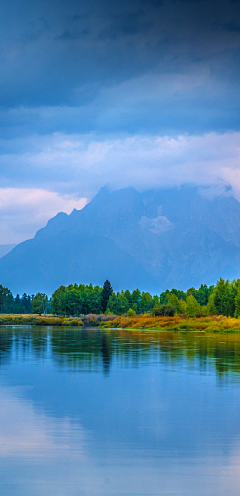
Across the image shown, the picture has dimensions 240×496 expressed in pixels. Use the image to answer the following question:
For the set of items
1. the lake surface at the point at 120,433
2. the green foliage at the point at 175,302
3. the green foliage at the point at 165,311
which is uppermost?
the green foliage at the point at 175,302

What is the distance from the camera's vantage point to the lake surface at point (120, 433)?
9375mm

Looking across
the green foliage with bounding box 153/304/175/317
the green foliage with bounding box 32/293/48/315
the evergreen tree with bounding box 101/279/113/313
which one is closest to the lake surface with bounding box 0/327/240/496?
the green foliage with bounding box 153/304/175/317

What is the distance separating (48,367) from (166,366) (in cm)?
696

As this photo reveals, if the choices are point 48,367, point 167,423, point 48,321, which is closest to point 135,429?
point 167,423

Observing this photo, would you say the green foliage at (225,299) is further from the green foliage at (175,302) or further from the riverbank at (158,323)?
the green foliage at (175,302)

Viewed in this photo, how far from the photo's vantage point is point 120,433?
12945mm

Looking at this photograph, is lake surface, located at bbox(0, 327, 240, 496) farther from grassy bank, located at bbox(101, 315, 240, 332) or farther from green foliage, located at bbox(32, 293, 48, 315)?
green foliage, located at bbox(32, 293, 48, 315)

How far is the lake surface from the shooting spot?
938 centimetres

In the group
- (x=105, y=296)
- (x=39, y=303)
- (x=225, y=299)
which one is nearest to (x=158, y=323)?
(x=225, y=299)

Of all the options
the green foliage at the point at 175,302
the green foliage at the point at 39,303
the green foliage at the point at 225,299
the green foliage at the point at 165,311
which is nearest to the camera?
the green foliage at the point at 225,299

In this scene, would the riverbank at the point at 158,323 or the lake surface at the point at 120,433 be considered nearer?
the lake surface at the point at 120,433

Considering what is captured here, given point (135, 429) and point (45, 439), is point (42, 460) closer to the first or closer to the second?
point (45, 439)

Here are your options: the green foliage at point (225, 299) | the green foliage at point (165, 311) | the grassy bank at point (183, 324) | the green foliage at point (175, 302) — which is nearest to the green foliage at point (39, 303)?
the grassy bank at point (183, 324)

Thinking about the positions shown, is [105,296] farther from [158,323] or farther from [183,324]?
[183,324]
